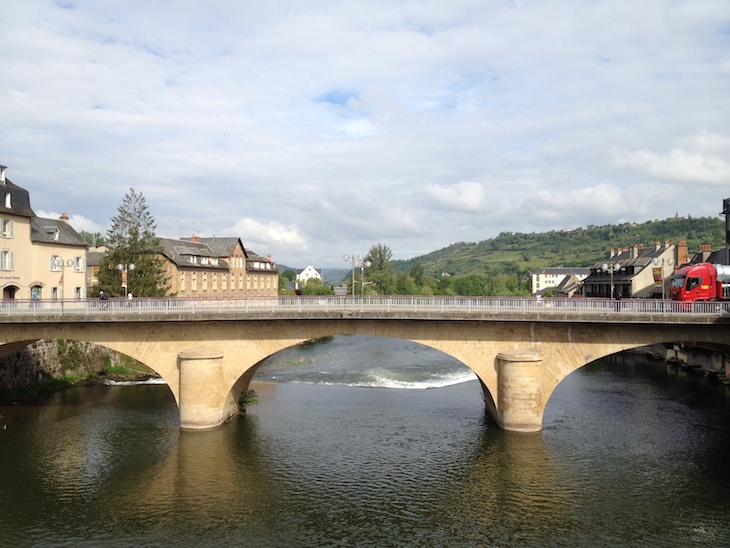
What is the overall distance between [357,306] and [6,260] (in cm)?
2526

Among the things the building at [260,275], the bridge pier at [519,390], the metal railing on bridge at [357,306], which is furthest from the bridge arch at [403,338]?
the building at [260,275]

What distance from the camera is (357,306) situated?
2964 cm

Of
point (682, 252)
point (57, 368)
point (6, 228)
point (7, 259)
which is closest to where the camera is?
point (6, 228)

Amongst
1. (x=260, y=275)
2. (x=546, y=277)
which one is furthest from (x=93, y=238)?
(x=546, y=277)

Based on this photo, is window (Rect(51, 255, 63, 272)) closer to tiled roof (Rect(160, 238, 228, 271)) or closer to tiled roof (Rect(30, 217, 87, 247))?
tiled roof (Rect(30, 217, 87, 247))

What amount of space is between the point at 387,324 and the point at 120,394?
21.5 meters

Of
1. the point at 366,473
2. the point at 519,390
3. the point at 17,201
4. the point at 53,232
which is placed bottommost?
the point at 366,473

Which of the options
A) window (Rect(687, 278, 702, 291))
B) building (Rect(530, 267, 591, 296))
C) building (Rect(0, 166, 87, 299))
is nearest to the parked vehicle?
window (Rect(687, 278, 702, 291))

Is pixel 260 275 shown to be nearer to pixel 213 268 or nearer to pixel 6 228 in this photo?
pixel 213 268

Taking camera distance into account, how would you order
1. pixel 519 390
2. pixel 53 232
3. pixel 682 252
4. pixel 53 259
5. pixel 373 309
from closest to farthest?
pixel 519 390, pixel 373 309, pixel 53 259, pixel 53 232, pixel 682 252

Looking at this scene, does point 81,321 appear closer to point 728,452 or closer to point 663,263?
point 728,452

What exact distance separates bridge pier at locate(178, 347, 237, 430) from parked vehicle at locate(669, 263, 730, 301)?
28.1m

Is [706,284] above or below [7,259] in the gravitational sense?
below

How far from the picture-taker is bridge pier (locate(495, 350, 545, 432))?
27812 millimetres
